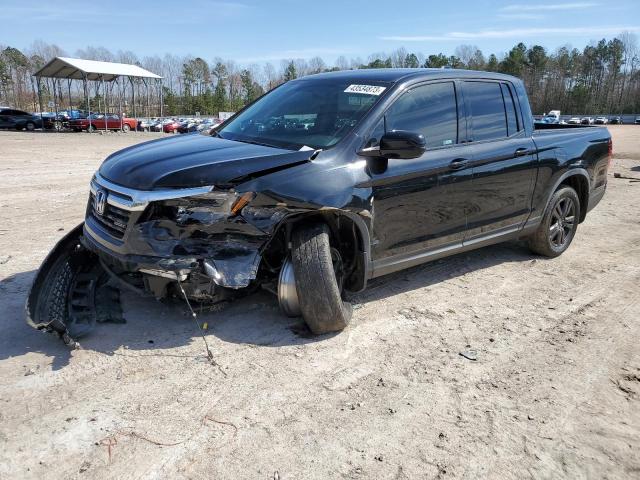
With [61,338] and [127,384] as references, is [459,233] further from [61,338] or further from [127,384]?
[61,338]

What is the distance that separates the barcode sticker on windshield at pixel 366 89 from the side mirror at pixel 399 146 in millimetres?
508

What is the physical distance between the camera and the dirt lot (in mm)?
2469

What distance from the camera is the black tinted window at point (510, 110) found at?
5016 mm

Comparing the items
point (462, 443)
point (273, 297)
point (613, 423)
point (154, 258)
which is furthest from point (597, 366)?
point (154, 258)

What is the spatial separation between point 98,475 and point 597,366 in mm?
3080

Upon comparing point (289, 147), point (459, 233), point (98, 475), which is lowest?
point (98, 475)

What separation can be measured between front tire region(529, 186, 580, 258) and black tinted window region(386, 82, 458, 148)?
1836mm

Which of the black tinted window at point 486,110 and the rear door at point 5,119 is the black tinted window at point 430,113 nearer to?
the black tinted window at point 486,110

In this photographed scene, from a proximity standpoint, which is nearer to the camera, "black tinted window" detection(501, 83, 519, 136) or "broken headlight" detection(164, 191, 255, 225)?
"broken headlight" detection(164, 191, 255, 225)

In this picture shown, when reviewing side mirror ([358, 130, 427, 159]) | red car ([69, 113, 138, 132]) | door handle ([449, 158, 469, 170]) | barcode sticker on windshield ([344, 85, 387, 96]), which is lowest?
red car ([69, 113, 138, 132])

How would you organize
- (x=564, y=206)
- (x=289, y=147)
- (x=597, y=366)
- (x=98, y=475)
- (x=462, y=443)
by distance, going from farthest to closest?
(x=564, y=206), (x=289, y=147), (x=597, y=366), (x=462, y=443), (x=98, y=475)

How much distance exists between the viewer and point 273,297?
4.37 m

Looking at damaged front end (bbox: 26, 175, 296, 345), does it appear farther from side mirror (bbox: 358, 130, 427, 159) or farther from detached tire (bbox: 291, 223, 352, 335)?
side mirror (bbox: 358, 130, 427, 159)

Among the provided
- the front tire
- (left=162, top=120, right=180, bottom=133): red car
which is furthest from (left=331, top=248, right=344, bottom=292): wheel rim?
(left=162, top=120, right=180, bottom=133): red car
